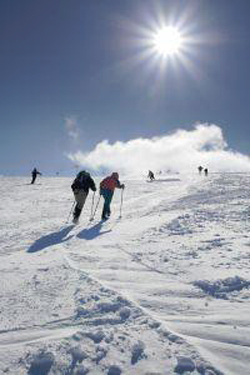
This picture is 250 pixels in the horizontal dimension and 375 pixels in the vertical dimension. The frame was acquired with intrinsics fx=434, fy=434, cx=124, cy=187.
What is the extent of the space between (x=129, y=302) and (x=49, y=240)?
6434 millimetres

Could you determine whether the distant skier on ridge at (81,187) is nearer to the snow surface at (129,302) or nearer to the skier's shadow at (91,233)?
the skier's shadow at (91,233)

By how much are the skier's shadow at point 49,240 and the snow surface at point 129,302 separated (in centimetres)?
4

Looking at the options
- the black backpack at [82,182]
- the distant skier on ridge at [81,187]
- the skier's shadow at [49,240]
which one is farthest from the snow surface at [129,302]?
the black backpack at [82,182]

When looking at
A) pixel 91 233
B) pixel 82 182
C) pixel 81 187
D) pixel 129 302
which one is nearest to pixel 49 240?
pixel 91 233

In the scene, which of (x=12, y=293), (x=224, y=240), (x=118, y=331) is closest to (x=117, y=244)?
(x=224, y=240)

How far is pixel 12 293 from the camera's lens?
23.9 feet

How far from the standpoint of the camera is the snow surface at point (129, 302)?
16.8 ft

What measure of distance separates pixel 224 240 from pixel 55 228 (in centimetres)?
664

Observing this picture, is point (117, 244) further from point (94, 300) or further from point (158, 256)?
point (94, 300)

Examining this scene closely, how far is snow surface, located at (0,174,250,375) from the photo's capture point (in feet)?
16.8

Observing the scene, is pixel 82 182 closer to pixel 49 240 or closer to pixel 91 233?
pixel 91 233

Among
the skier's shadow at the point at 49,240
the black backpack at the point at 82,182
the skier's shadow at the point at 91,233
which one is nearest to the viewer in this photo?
the skier's shadow at the point at 49,240

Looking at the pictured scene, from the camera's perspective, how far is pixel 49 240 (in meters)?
12.7

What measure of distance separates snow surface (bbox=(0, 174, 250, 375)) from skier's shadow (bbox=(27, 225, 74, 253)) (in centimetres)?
4
